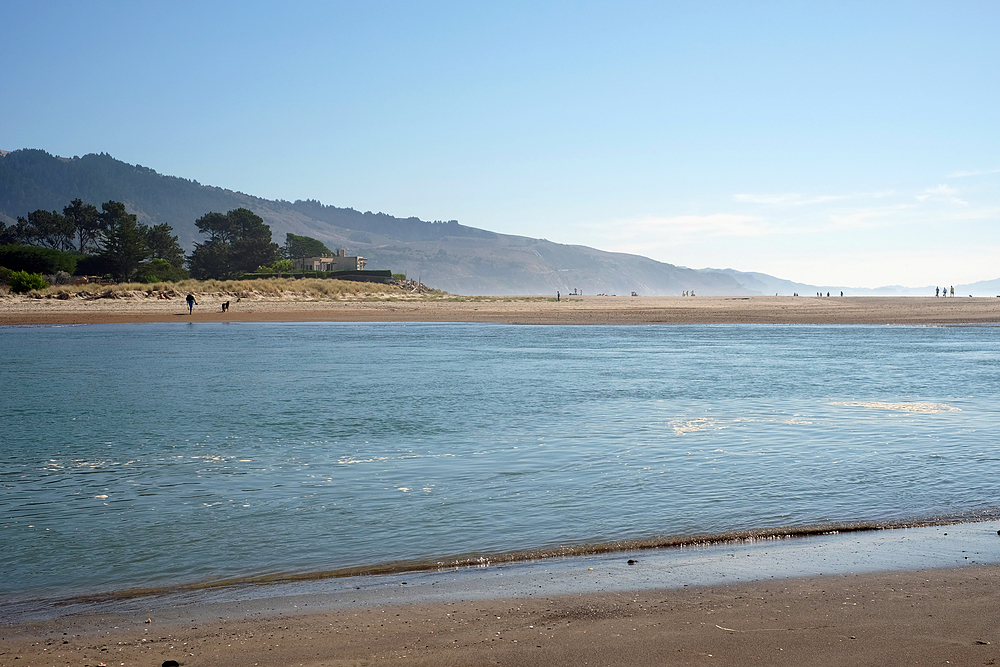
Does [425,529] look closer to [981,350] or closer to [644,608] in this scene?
[644,608]

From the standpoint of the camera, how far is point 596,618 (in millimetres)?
5703

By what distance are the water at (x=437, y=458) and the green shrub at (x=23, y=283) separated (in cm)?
4794

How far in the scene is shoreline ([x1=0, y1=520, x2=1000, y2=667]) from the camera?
16.5ft

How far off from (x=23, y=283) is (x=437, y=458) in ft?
234

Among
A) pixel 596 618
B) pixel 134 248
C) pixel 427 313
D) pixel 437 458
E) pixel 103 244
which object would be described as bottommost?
pixel 437 458

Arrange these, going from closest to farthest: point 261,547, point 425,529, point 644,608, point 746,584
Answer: point 644,608
point 746,584
point 261,547
point 425,529

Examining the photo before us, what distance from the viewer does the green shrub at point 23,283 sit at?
70.7 meters

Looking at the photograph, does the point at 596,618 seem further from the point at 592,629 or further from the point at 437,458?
the point at 437,458

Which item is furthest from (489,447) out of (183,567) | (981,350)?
(981,350)

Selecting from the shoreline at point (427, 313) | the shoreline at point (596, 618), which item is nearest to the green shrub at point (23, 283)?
the shoreline at point (427, 313)

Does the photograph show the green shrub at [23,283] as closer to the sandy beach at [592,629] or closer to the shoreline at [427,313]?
the shoreline at [427,313]

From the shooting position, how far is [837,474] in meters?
11.4

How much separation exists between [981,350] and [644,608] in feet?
117

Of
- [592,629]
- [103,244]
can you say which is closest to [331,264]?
[103,244]
